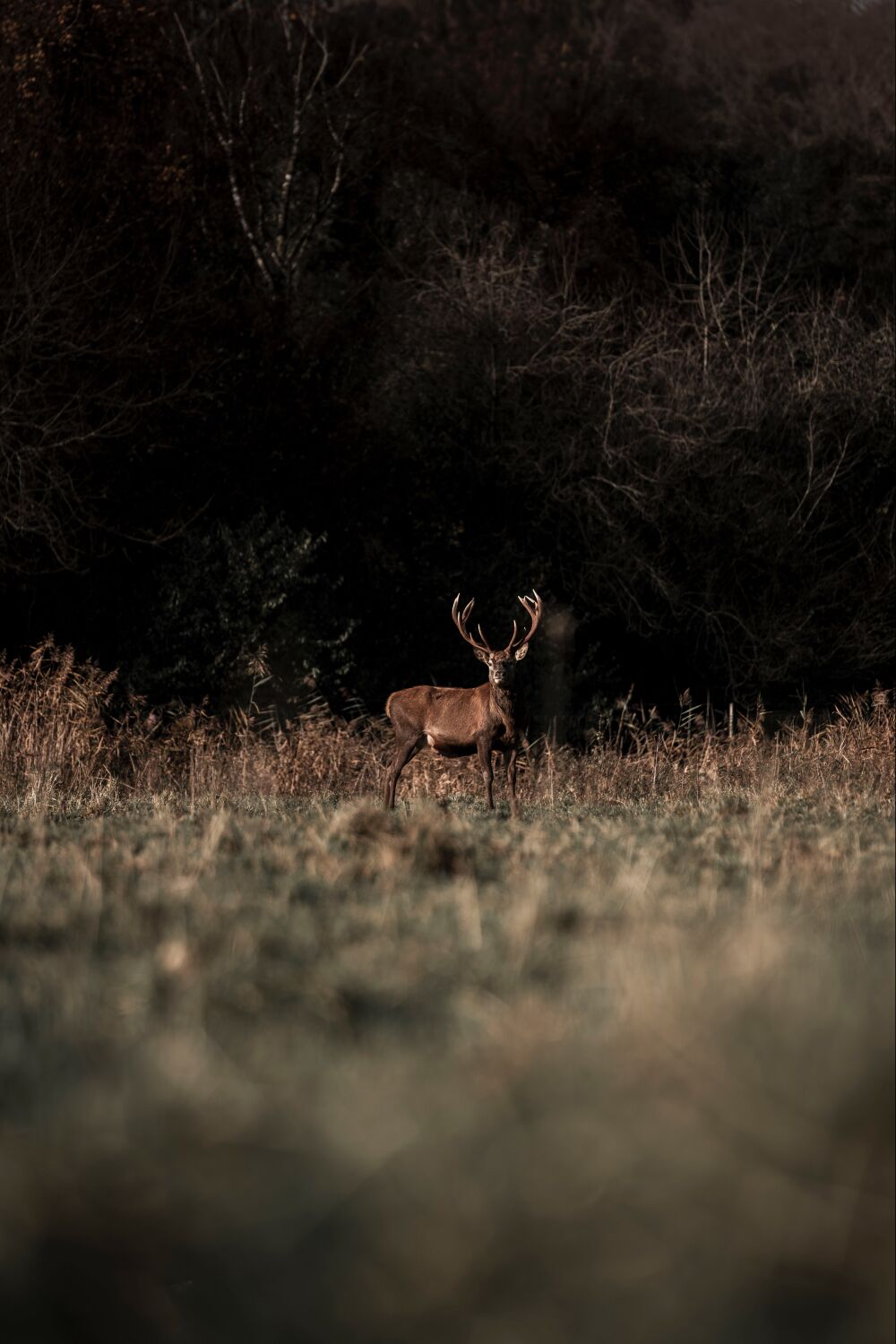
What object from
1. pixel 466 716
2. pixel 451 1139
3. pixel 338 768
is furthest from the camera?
pixel 338 768

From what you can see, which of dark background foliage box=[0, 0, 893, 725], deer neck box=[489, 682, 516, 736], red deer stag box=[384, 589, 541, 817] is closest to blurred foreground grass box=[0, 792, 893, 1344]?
red deer stag box=[384, 589, 541, 817]

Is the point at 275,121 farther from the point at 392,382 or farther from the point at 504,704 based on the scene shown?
the point at 504,704

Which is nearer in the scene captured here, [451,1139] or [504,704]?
[451,1139]

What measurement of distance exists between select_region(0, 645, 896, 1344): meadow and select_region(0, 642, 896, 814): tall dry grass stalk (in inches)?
107

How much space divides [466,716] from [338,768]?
5.29 ft

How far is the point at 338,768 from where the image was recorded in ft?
31.6

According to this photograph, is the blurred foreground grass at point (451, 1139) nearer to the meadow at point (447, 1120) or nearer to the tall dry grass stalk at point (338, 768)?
the meadow at point (447, 1120)

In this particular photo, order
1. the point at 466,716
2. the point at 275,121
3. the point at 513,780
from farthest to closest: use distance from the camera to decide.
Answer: the point at 275,121
the point at 466,716
the point at 513,780

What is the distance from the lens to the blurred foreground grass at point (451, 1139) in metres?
1.38

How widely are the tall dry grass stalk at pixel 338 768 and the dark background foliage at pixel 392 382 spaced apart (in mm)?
3752

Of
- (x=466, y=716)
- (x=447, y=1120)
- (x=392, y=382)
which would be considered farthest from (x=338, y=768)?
(x=392, y=382)

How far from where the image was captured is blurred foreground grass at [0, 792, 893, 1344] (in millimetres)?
1377

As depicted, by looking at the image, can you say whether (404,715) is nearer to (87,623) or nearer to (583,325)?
(87,623)

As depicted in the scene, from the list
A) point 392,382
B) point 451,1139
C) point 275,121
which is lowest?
point 451,1139
